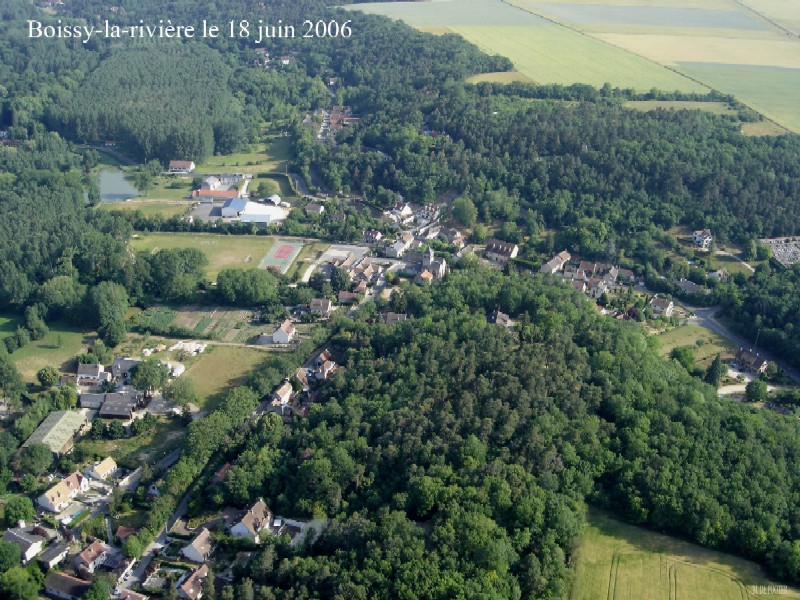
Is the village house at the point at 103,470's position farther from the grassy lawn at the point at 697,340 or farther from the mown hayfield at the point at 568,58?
the mown hayfield at the point at 568,58

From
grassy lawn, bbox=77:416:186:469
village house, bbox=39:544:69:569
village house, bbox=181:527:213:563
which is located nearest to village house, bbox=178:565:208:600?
village house, bbox=181:527:213:563

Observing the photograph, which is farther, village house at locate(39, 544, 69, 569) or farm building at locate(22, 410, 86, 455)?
farm building at locate(22, 410, 86, 455)

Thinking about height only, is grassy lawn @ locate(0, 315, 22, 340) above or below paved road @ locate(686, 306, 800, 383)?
below

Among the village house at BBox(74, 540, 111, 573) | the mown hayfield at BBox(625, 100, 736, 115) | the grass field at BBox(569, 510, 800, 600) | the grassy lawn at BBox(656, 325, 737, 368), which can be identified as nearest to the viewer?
the grass field at BBox(569, 510, 800, 600)

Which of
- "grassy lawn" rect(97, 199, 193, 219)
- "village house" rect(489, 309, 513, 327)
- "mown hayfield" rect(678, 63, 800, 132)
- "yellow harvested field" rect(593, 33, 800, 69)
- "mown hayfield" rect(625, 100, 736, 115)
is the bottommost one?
"grassy lawn" rect(97, 199, 193, 219)

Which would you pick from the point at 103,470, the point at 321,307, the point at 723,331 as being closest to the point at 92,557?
the point at 103,470

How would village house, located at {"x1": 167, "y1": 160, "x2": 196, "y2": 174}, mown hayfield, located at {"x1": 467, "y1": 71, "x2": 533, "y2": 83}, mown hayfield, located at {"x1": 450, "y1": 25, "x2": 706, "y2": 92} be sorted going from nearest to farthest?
1. village house, located at {"x1": 167, "y1": 160, "x2": 196, "y2": 174}
2. mown hayfield, located at {"x1": 467, "y1": 71, "x2": 533, "y2": 83}
3. mown hayfield, located at {"x1": 450, "y1": 25, "x2": 706, "y2": 92}

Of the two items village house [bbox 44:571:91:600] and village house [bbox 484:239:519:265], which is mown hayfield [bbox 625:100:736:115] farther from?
village house [bbox 44:571:91:600]

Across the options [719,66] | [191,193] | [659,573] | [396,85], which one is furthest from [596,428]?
[719,66]
